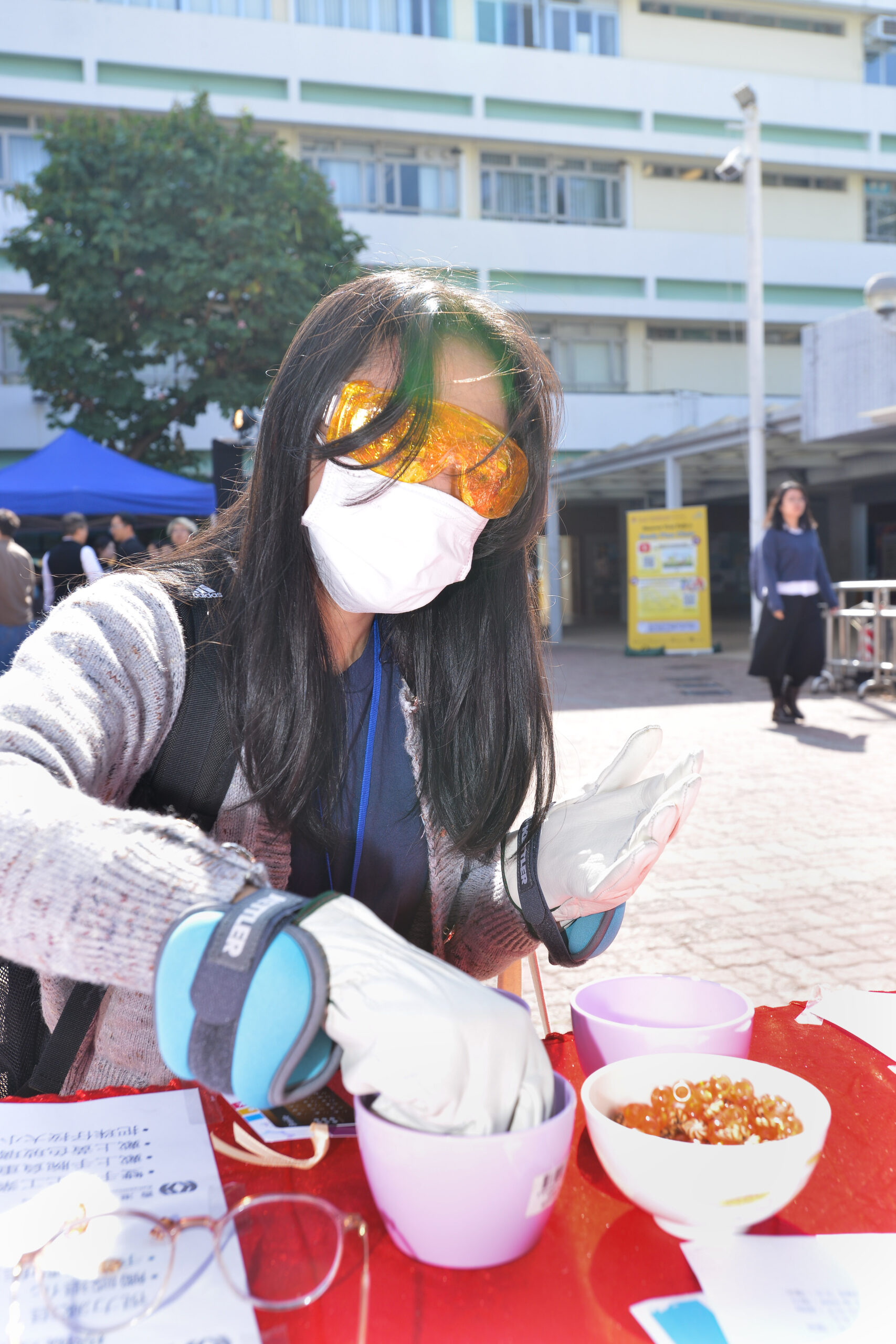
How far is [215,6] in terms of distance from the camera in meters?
21.8

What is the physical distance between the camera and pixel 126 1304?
688 millimetres

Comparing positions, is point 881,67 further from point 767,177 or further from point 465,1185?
point 465,1185

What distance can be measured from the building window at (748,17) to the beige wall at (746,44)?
0.36 feet

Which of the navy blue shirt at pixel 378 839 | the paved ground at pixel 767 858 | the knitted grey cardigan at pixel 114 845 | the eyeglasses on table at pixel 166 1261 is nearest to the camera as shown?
the eyeglasses on table at pixel 166 1261

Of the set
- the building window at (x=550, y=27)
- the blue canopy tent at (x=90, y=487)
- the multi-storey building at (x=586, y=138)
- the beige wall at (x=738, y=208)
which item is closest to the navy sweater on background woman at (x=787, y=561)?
the blue canopy tent at (x=90, y=487)

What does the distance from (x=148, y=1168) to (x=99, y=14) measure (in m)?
24.8

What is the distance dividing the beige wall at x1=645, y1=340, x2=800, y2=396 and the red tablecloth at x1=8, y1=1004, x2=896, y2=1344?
79.4 ft

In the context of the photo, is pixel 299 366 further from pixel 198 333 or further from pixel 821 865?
pixel 198 333

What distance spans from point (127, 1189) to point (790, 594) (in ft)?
25.6

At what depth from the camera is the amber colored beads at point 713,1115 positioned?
83 cm

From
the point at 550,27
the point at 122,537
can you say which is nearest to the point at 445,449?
the point at 122,537

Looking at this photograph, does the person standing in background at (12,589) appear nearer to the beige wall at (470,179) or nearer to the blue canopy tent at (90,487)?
the blue canopy tent at (90,487)

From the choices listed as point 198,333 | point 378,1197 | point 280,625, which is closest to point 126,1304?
point 378,1197

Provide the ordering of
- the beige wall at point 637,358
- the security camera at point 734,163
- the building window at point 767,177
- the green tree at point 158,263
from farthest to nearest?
1. the building window at point 767,177
2. the beige wall at point 637,358
3. the green tree at point 158,263
4. the security camera at point 734,163
